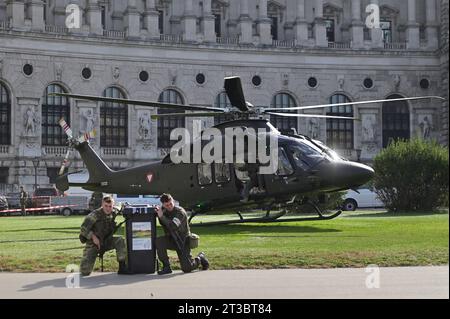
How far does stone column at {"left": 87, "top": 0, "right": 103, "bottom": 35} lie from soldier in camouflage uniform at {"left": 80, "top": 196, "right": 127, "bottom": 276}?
48.9m

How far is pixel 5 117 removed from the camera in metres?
56.9

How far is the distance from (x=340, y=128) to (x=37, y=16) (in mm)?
27002

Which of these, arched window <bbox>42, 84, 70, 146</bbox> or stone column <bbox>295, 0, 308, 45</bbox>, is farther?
stone column <bbox>295, 0, 308, 45</bbox>

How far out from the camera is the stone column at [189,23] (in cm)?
6384

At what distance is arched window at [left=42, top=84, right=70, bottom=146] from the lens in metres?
58.4

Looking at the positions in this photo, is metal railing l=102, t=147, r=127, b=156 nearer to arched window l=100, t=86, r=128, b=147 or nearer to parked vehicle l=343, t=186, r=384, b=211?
arched window l=100, t=86, r=128, b=147

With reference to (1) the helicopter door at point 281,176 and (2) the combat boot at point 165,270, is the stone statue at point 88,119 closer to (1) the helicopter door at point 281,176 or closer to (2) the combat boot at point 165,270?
(1) the helicopter door at point 281,176

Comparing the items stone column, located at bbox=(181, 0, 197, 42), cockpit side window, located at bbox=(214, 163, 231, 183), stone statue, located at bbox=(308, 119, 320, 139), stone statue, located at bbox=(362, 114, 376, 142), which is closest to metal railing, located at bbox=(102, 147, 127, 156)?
stone column, located at bbox=(181, 0, 197, 42)

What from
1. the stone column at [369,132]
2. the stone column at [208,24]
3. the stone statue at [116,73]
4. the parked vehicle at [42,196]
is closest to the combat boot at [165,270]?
the parked vehicle at [42,196]

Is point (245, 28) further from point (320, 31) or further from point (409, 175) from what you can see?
point (409, 175)

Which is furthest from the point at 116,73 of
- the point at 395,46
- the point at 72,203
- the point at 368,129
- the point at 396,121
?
the point at 395,46

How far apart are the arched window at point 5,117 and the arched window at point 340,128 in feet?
86.9
